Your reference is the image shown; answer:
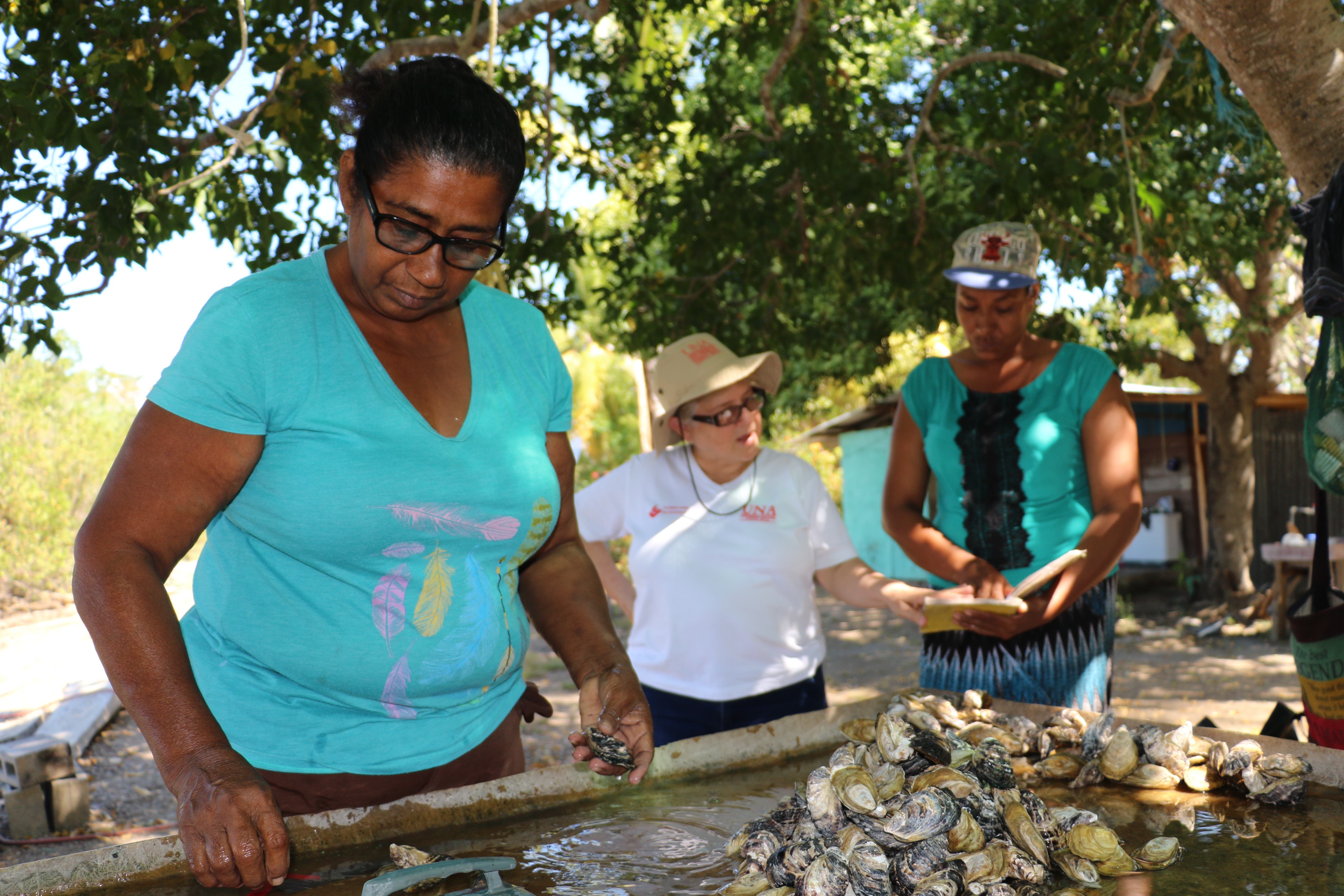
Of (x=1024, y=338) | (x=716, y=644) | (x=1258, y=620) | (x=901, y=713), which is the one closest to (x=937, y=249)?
(x=1024, y=338)

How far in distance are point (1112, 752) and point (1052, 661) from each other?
870 mm

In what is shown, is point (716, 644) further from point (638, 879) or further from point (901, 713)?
point (638, 879)

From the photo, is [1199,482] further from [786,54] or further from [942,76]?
[786,54]

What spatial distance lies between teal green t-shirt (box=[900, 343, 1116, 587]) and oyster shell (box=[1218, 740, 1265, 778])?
1.01 m

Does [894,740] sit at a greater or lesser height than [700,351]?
lesser

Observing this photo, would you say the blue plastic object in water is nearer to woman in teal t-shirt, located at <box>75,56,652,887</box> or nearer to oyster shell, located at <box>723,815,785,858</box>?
woman in teal t-shirt, located at <box>75,56,652,887</box>

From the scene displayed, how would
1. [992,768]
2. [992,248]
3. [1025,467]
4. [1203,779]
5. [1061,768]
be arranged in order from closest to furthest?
[992,768] → [1203,779] → [1061,768] → [1025,467] → [992,248]

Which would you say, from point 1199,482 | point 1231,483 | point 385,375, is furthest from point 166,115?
point 1199,482

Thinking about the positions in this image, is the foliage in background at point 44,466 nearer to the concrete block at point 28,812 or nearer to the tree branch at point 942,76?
the concrete block at point 28,812

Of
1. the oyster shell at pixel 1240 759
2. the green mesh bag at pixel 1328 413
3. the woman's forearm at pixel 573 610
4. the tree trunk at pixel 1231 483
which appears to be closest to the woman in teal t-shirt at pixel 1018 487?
the green mesh bag at pixel 1328 413

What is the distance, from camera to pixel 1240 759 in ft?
6.46

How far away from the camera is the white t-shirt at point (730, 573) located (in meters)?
2.92

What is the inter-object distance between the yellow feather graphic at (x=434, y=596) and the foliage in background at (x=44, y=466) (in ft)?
31.5

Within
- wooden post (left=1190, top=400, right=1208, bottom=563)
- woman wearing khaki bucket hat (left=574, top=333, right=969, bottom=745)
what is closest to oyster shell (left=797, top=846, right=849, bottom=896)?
woman wearing khaki bucket hat (left=574, top=333, right=969, bottom=745)
